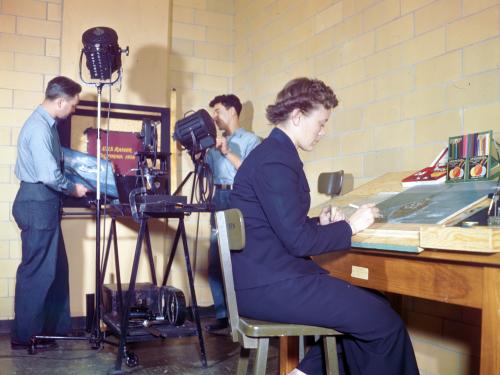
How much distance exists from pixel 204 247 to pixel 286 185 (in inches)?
118

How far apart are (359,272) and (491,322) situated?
0.54m

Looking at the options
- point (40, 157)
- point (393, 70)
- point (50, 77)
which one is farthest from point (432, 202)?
point (50, 77)

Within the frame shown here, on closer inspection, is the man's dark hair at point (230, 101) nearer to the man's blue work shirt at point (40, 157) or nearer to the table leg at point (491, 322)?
the man's blue work shirt at point (40, 157)

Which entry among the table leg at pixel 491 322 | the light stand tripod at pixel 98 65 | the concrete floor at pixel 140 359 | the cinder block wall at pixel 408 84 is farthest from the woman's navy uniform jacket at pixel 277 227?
the light stand tripod at pixel 98 65

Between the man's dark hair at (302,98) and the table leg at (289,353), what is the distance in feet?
3.15

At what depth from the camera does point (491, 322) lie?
4.60ft

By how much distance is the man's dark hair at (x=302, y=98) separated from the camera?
196 centimetres

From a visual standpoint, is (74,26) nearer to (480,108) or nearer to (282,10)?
(282,10)

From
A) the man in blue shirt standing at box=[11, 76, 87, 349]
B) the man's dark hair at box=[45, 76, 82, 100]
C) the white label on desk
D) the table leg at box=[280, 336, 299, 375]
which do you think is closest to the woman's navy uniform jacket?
the white label on desk

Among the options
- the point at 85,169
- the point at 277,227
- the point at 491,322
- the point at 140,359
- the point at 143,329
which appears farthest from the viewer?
the point at 85,169

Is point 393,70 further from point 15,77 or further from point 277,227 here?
point 15,77

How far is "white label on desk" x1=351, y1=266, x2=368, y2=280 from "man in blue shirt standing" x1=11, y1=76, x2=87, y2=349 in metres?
2.13

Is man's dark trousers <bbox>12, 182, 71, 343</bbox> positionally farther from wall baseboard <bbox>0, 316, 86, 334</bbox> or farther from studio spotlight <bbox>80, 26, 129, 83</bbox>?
studio spotlight <bbox>80, 26, 129, 83</bbox>

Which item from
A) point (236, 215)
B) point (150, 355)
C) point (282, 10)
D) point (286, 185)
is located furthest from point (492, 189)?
point (282, 10)
